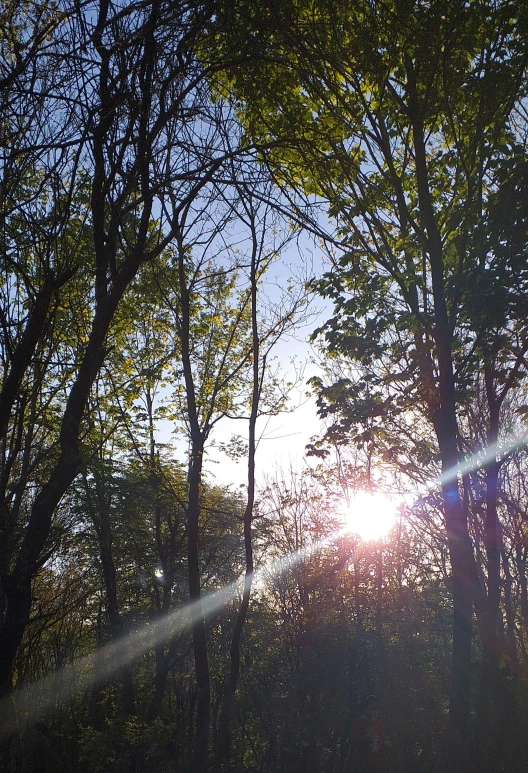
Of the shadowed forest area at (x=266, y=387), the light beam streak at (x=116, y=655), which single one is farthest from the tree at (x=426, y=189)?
the light beam streak at (x=116, y=655)

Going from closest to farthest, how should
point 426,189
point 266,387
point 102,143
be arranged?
1. point 102,143
2. point 426,189
3. point 266,387

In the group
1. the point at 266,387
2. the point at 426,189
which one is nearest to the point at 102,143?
the point at 426,189

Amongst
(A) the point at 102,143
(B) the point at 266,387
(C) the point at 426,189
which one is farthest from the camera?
(B) the point at 266,387

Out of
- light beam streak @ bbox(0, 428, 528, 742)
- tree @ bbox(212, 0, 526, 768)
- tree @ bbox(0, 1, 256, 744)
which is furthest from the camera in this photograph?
light beam streak @ bbox(0, 428, 528, 742)

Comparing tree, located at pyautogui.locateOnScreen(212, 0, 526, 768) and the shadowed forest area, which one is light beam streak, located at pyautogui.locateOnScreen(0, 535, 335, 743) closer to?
the shadowed forest area

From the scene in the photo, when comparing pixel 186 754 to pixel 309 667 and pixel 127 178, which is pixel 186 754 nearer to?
pixel 309 667

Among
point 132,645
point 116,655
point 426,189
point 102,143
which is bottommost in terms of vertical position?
point 116,655

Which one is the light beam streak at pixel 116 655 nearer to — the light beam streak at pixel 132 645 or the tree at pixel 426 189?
the light beam streak at pixel 132 645

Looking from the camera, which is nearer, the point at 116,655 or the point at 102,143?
the point at 102,143

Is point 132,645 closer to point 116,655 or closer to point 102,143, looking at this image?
point 116,655

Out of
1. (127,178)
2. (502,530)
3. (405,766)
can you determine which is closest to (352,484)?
(502,530)

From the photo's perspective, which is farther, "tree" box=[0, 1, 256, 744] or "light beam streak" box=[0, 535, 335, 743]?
"light beam streak" box=[0, 535, 335, 743]

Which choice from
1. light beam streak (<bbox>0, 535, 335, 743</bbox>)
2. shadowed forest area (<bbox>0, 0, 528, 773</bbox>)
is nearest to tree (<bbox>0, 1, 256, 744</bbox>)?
shadowed forest area (<bbox>0, 0, 528, 773</bbox>)

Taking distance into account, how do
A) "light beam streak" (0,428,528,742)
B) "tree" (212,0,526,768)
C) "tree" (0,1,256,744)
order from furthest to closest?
"light beam streak" (0,428,528,742) < "tree" (212,0,526,768) < "tree" (0,1,256,744)
